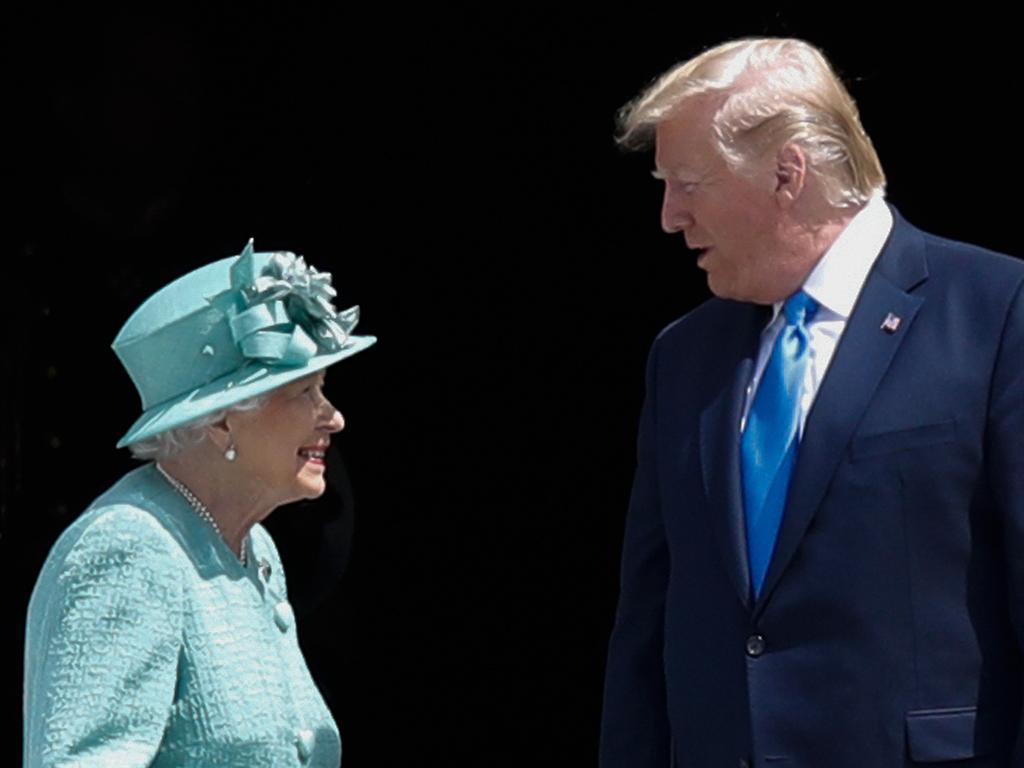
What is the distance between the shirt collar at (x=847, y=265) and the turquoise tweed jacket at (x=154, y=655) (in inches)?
34.4

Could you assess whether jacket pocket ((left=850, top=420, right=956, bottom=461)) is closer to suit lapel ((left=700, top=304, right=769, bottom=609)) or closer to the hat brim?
suit lapel ((left=700, top=304, right=769, bottom=609))

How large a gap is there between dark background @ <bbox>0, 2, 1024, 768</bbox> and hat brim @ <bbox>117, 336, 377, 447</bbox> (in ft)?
6.93

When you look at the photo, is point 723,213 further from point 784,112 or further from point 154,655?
point 154,655

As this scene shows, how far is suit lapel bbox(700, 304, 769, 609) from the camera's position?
10.5ft

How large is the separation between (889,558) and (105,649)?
1009mm

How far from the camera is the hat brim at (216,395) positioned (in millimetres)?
3004

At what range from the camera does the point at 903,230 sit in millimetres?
3287

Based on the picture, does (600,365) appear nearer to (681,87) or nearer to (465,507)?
(465,507)

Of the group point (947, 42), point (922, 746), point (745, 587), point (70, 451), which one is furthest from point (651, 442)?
point (70, 451)

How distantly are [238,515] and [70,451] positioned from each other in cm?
229

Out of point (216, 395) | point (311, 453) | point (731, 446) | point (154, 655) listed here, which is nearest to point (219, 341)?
point (216, 395)

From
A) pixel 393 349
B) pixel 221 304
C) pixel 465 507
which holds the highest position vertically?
pixel 221 304

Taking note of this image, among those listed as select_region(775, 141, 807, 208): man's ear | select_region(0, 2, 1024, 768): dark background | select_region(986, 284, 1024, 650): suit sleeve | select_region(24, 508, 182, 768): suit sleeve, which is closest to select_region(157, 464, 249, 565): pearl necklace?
select_region(24, 508, 182, 768): suit sleeve

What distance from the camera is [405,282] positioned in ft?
17.9
